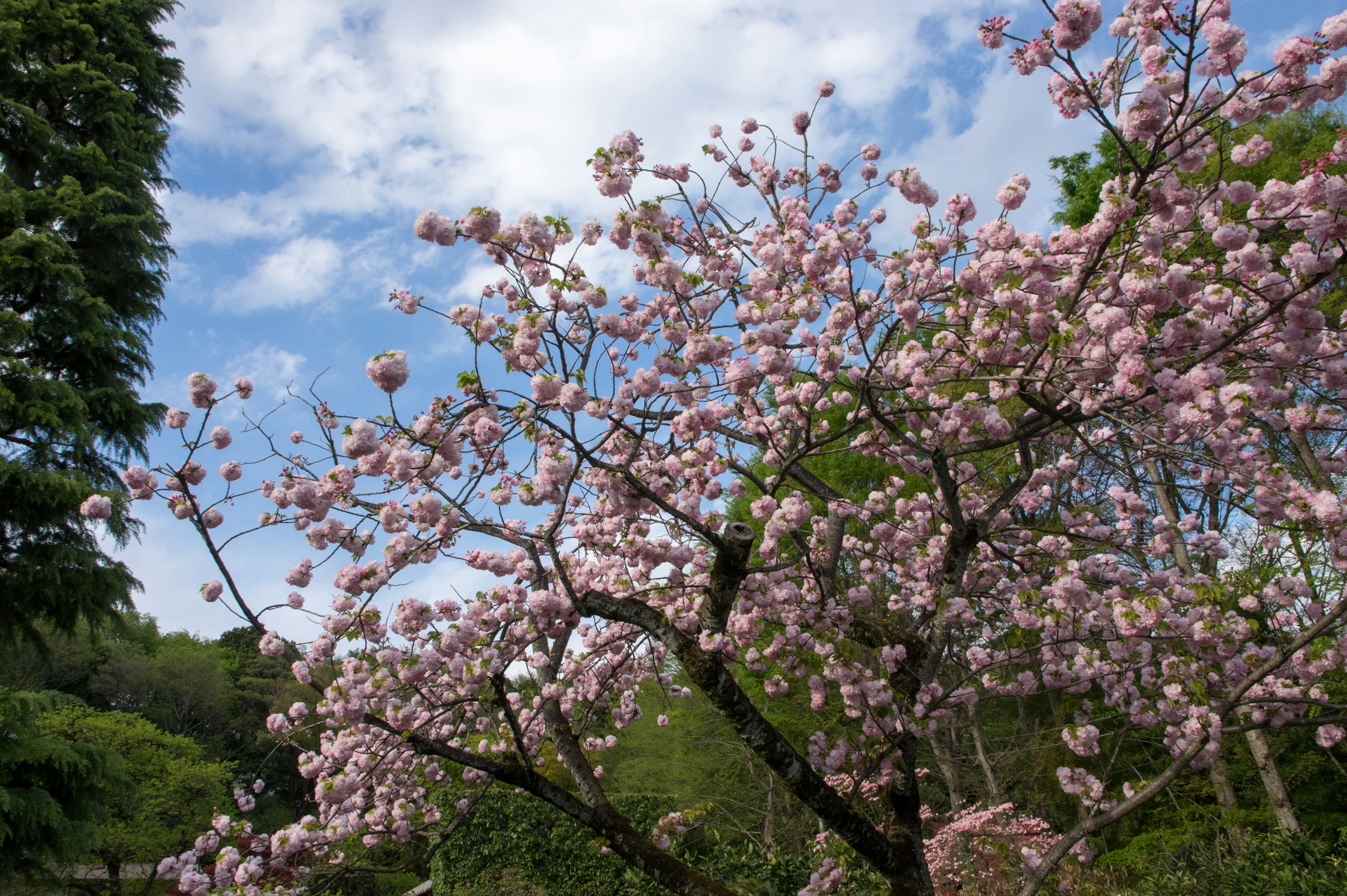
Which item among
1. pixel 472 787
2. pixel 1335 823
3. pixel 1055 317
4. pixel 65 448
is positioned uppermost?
pixel 65 448

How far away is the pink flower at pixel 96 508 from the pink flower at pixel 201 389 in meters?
0.87

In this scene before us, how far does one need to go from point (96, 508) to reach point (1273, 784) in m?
11.9

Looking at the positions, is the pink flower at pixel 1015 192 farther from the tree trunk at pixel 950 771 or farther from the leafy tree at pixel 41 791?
the leafy tree at pixel 41 791

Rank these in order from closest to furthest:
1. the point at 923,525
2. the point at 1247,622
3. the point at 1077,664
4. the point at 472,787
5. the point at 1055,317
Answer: the point at 1055,317 < the point at 1247,622 < the point at 1077,664 < the point at 923,525 < the point at 472,787

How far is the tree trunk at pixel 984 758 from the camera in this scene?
9992mm

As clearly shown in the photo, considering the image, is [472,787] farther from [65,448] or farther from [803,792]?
[65,448]

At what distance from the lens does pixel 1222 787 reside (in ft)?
31.5

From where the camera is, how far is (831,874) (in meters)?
4.98

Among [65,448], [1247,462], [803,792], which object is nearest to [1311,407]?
[1247,462]

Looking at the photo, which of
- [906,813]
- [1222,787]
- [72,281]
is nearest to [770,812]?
[1222,787]

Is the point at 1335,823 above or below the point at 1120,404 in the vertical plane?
below

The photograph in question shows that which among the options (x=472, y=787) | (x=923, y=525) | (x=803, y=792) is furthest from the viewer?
(x=472, y=787)

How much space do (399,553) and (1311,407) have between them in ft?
16.2

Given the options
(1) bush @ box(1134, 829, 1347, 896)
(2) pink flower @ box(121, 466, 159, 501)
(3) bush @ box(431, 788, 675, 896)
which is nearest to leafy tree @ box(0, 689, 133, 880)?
(3) bush @ box(431, 788, 675, 896)
